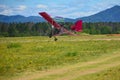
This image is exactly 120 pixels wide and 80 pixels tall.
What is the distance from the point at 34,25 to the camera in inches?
6531

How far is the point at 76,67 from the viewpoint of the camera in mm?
20469

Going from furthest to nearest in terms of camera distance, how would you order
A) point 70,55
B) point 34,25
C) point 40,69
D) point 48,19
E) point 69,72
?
point 34,25 < point 48,19 < point 70,55 < point 40,69 < point 69,72

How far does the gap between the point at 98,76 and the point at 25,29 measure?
459 ft

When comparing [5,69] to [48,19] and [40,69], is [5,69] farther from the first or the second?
[48,19]

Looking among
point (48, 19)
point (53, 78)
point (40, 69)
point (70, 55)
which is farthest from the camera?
point (48, 19)

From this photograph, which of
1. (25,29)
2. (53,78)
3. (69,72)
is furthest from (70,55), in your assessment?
(25,29)

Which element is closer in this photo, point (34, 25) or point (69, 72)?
point (69, 72)

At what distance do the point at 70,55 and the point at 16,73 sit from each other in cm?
1009

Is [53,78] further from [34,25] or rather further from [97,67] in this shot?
[34,25]

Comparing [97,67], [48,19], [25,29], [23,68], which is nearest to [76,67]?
[97,67]

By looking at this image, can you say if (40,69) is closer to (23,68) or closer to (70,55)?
(23,68)

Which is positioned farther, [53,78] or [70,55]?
[70,55]

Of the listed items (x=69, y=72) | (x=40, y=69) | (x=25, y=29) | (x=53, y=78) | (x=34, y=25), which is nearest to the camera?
(x=53, y=78)

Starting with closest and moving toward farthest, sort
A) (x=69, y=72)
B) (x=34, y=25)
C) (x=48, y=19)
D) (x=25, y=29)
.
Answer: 1. (x=69, y=72)
2. (x=48, y=19)
3. (x=25, y=29)
4. (x=34, y=25)
